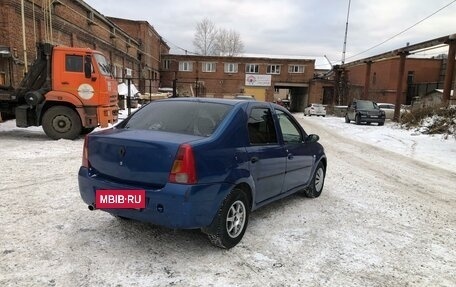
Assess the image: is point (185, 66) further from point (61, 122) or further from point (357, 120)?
point (61, 122)

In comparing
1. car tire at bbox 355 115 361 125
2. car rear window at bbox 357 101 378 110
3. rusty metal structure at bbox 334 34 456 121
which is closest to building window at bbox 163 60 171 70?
rusty metal structure at bbox 334 34 456 121

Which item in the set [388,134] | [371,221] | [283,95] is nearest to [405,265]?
[371,221]

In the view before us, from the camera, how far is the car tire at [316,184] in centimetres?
613

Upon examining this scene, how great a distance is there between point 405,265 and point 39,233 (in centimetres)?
392

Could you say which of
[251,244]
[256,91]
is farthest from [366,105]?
[256,91]

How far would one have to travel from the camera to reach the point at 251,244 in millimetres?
4230

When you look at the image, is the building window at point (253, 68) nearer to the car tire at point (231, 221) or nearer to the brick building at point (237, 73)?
the brick building at point (237, 73)

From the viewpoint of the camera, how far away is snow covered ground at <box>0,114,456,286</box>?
3473 mm

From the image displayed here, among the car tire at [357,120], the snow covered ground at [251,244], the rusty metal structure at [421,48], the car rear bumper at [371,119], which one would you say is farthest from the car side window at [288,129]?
the car tire at [357,120]

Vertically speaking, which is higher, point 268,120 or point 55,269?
point 268,120

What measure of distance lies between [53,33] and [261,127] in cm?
1676

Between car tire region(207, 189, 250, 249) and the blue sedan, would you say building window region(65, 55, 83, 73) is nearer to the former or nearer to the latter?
the blue sedan

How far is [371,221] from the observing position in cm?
523

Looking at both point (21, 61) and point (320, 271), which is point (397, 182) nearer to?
point (320, 271)
